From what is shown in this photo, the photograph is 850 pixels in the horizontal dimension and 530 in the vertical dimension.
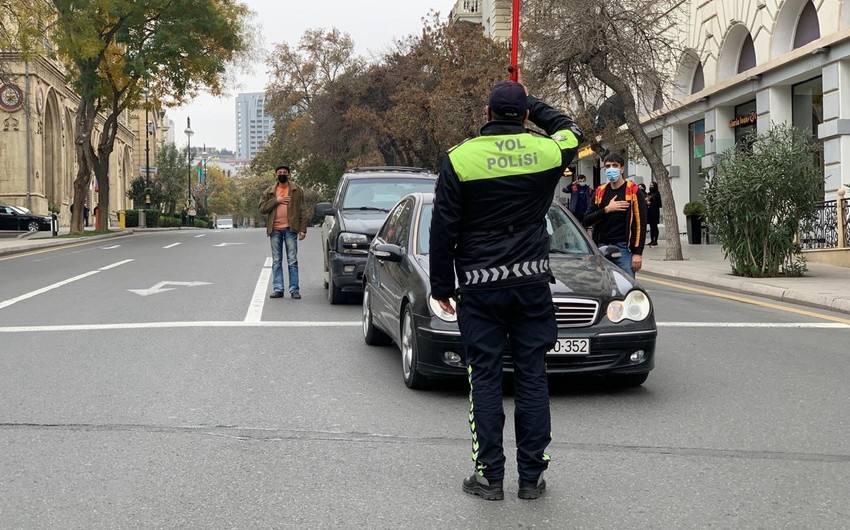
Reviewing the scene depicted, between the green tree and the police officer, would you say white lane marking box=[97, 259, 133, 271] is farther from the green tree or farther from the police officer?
the police officer

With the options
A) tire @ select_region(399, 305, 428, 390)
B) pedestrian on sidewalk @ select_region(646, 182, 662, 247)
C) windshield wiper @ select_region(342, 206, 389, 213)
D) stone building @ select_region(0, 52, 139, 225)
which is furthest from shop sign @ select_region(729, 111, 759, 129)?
stone building @ select_region(0, 52, 139, 225)

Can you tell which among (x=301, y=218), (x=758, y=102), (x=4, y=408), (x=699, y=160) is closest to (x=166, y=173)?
(x=699, y=160)

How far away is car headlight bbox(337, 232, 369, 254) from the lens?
12.4 metres

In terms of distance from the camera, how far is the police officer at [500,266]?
448 cm

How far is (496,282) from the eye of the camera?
14.8 ft

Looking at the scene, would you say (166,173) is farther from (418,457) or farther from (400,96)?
(418,457)

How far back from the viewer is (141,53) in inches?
1460

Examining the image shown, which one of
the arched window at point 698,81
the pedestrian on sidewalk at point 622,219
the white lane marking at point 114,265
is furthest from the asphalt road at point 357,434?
the arched window at point 698,81

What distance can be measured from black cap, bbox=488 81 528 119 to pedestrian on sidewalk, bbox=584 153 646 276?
19.8ft

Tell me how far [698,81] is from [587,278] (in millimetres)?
25656

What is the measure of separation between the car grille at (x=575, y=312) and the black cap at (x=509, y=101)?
236 centimetres

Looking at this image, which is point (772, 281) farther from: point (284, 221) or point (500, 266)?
point (500, 266)

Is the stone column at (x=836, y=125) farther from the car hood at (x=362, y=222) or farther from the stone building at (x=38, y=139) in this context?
the stone building at (x=38, y=139)

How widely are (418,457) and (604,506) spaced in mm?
1189
